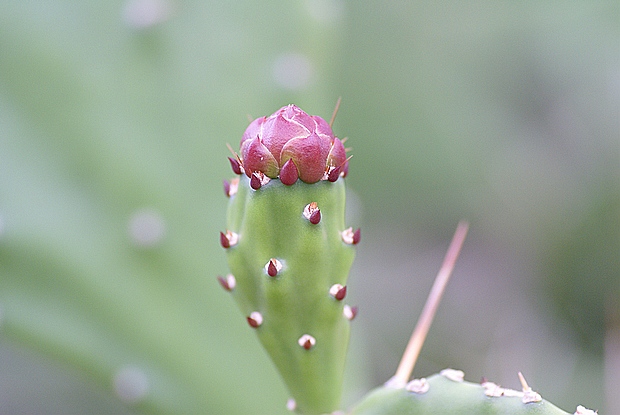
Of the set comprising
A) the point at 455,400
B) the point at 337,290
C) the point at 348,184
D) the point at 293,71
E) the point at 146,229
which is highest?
the point at 348,184

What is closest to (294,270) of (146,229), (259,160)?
(259,160)

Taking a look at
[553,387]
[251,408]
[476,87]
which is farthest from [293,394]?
[476,87]

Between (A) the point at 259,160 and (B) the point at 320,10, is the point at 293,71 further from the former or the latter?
(A) the point at 259,160

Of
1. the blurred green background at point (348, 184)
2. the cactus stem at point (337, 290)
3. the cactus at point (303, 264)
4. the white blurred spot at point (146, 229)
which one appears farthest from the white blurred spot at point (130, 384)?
the cactus stem at point (337, 290)

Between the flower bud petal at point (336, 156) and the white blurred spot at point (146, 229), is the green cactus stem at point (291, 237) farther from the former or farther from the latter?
the white blurred spot at point (146, 229)

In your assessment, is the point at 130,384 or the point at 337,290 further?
the point at 130,384

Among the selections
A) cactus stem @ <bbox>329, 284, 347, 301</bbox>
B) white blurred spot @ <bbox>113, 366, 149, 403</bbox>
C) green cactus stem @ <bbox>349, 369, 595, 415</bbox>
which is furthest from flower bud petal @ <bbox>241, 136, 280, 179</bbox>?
white blurred spot @ <bbox>113, 366, 149, 403</bbox>
